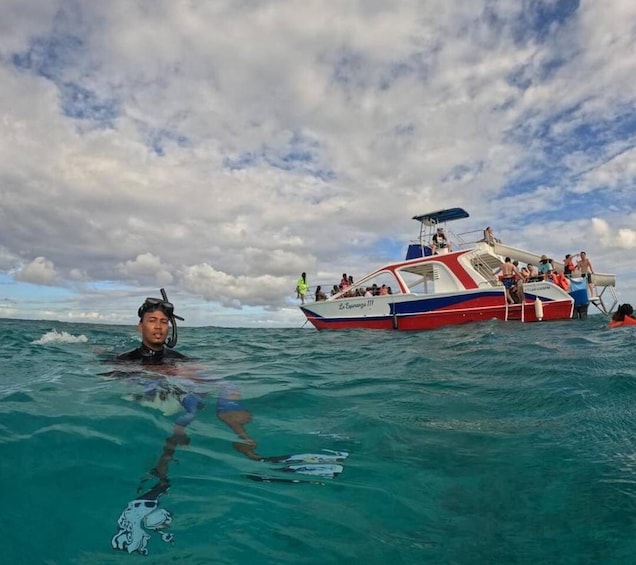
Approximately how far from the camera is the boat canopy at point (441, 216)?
19.9 meters

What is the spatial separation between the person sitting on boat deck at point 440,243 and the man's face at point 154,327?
51.6 feet

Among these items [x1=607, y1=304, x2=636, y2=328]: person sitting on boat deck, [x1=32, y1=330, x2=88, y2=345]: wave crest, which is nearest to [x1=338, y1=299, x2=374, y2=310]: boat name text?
[x1=607, y1=304, x2=636, y2=328]: person sitting on boat deck

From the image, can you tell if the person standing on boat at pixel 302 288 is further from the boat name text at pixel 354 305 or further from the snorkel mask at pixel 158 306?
the snorkel mask at pixel 158 306

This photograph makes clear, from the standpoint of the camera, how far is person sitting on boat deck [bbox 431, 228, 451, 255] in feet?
63.3

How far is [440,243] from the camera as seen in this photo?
19484mm

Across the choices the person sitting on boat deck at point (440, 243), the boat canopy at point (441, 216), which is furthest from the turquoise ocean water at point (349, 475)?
the boat canopy at point (441, 216)

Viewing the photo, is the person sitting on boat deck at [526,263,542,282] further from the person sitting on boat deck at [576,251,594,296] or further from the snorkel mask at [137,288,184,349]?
the snorkel mask at [137,288,184,349]

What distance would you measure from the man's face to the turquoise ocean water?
599 millimetres

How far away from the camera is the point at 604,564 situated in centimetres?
197

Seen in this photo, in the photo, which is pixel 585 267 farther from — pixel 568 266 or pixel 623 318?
pixel 623 318

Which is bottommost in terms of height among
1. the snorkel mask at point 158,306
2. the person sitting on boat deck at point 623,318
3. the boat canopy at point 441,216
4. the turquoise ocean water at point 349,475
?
the turquoise ocean water at point 349,475

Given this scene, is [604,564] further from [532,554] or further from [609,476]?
[609,476]

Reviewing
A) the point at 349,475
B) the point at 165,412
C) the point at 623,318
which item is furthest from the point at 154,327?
the point at 623,318

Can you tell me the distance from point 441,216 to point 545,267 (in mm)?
4984
